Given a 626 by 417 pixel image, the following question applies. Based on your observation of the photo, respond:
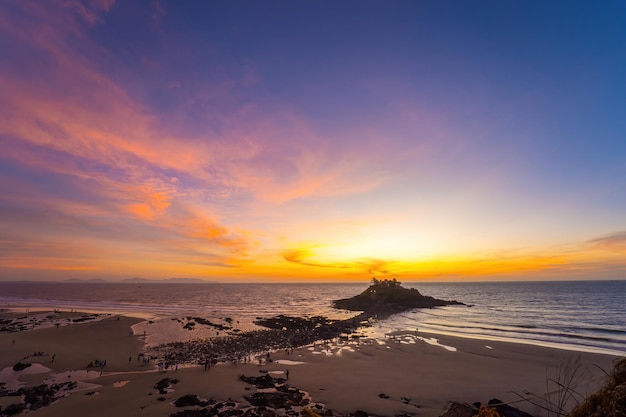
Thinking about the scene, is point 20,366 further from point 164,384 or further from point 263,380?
point 263,380

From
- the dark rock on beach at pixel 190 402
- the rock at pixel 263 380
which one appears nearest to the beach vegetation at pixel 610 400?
the dark rock on beach at pixel 190 402

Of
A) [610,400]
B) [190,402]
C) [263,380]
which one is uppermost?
[610,400]

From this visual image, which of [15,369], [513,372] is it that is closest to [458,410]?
[513,372]

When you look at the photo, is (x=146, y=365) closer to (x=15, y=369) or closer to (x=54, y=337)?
(x=15, y=369)

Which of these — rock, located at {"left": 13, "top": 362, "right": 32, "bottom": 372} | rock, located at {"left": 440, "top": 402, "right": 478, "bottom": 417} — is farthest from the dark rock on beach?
rock, located at {"left": 13, "top": 362, "right": 32, "bottom": 372}

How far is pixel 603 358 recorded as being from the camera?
32656 millimetres

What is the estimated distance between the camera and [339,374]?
91.8 feet

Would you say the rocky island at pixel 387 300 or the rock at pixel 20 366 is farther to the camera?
the rocky island at pixel 387 300

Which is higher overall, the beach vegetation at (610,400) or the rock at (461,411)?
the beach vegetation at (610,400)

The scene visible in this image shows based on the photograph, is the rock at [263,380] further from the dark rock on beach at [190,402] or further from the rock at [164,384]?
the rock at [164,384]

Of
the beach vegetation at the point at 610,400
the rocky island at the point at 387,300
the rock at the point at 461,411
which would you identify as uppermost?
the beach vegetation at the point at 610,400

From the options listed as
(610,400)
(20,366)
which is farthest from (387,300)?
(610,400)

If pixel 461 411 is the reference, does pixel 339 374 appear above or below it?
below

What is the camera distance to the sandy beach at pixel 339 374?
21.2 meters
